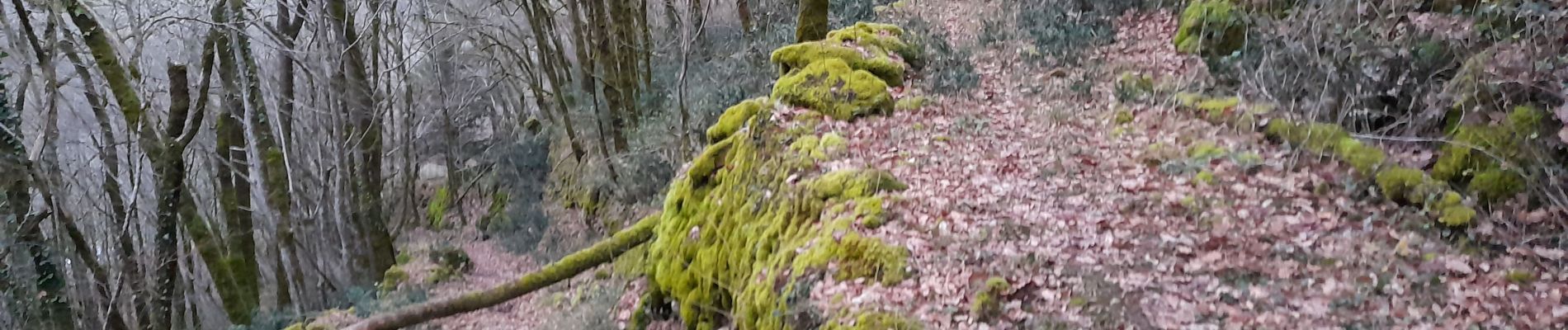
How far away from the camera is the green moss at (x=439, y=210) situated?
21.8 m

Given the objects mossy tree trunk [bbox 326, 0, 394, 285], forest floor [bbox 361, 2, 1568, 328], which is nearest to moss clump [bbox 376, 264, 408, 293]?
mossy tree trunk [bbox 326, 0, 394, 285]

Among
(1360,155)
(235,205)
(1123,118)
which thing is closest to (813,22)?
(1123,118)

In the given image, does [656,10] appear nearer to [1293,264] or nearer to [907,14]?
[907,14]

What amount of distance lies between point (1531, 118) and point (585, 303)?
7.16 metres

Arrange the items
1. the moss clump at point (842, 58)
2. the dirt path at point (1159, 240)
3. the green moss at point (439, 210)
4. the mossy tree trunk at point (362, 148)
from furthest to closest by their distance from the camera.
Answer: the green moss at point (439, 210), the mossy tree trunk at point (362, 148), the moss clump at point (842, 58), the dirt path at point (1159, 240)

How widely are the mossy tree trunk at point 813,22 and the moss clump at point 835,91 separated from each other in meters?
1.54

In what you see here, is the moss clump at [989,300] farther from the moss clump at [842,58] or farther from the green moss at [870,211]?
the moss clump at [842,58]

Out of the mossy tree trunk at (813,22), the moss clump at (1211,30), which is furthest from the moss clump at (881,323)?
the mossy tree trunk at (813,22)

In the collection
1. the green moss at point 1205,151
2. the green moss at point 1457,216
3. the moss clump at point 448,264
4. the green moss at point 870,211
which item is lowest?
the moss clump at point 448,264

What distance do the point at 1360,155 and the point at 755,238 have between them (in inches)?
156

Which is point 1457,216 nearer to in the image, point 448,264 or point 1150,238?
point 1150,238

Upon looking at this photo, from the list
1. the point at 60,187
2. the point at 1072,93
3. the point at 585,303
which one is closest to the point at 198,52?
the point at 60,187

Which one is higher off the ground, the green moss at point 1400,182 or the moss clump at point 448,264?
the green moss at point 1400,182

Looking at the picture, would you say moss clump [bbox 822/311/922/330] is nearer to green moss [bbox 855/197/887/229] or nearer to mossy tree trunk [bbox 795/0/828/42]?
green moss [bbox 855/197/887/229]
